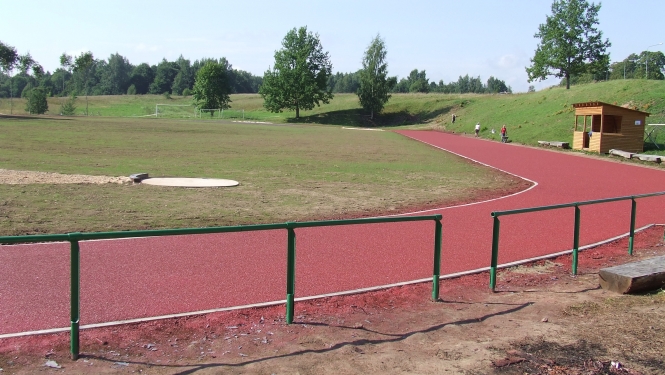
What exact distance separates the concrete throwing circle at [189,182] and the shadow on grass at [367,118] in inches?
2722

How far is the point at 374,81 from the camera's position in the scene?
90.8 metres

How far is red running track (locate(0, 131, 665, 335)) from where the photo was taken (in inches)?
259

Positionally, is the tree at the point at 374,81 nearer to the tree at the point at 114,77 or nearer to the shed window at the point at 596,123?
the shed window at the point at 596,123

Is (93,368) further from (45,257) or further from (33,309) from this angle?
(45,257)

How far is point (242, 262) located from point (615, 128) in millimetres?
33634

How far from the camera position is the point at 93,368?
4863mm

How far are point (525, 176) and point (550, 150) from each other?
17281 mm

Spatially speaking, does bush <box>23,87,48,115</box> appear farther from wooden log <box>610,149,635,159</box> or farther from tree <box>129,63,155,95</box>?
tree <box>129,63,155,95</box>

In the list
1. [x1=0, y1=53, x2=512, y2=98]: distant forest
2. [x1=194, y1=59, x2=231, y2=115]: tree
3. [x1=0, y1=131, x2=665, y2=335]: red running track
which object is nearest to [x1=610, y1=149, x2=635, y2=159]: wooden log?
[x1=0, y1=131, x2=665, y2=335]: red running track

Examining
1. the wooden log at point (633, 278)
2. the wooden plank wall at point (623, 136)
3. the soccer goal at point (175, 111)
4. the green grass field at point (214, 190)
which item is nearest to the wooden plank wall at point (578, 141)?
the wooden plank wall at point (623, 136)

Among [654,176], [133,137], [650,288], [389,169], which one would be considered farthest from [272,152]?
[650,288]

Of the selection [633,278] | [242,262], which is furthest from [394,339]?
[633,278]

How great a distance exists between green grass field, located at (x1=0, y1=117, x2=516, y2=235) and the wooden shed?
10044 millimetres

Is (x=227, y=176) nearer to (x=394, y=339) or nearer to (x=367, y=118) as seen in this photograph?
(x=394, y=339)
